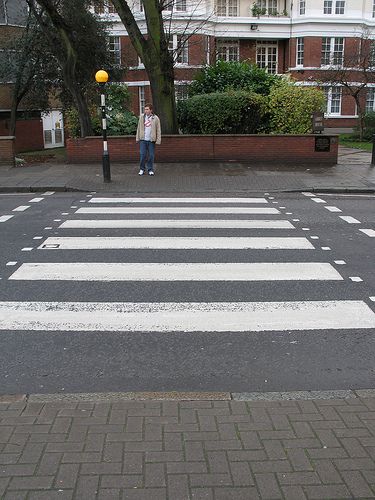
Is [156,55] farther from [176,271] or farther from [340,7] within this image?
[340,7]

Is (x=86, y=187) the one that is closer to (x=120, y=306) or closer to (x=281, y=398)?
(x=120, y=306)

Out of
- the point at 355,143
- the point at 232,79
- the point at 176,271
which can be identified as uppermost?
the point at 232,79

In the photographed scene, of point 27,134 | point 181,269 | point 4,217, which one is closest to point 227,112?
point 4,217

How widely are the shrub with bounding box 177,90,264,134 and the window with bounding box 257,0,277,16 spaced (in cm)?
2658

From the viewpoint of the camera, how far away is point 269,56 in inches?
1738

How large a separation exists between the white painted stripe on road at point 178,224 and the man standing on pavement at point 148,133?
605 centimetres

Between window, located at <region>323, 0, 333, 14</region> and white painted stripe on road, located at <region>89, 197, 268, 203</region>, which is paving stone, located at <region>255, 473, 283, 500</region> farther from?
window, located at <region>323, 0, 333, 14</region>

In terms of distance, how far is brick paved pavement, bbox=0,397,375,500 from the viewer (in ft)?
9.77

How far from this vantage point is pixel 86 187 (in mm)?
14219

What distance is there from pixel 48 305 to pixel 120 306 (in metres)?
0.79

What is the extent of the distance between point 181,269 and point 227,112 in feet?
42.1

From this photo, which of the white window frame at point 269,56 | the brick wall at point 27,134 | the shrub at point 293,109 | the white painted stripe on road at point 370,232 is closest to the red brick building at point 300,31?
the white window frame at point 269,56

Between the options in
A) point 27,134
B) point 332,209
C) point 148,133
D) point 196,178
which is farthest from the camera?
point 27,134

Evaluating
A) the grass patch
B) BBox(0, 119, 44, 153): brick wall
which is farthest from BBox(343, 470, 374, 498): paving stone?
BBox(0, 119, 44, 153): brick wall
